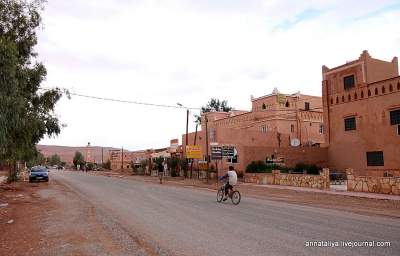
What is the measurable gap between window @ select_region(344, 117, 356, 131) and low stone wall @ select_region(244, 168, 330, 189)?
924 centimetres

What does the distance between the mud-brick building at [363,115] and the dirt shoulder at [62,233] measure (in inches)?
1077

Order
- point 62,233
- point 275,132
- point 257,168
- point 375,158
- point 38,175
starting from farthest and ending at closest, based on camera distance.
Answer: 1. point 275,132
2. point 38,175
3. point 257,168
4. point 375,158
5. point 62,233

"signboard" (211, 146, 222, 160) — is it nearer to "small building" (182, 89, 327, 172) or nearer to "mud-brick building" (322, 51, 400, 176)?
"small building" (182, 89, 327, 172)

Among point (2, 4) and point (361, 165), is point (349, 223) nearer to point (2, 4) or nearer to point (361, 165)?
point (2, 4)

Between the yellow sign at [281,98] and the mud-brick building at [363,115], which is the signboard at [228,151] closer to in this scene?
the mud-brick building at [363,115]

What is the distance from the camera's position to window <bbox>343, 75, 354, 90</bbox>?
135ft

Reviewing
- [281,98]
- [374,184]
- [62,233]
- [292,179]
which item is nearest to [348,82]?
[292,179]

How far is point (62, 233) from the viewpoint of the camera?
1207 cm

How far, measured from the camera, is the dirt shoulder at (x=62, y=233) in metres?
9.59

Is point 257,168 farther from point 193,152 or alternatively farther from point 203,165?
point 203,165

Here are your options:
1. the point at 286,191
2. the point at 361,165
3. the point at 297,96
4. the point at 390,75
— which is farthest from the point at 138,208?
the point at 297,96

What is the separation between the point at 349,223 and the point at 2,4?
46.4ft

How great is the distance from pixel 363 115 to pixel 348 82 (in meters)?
3.87

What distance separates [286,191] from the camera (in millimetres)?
30594
